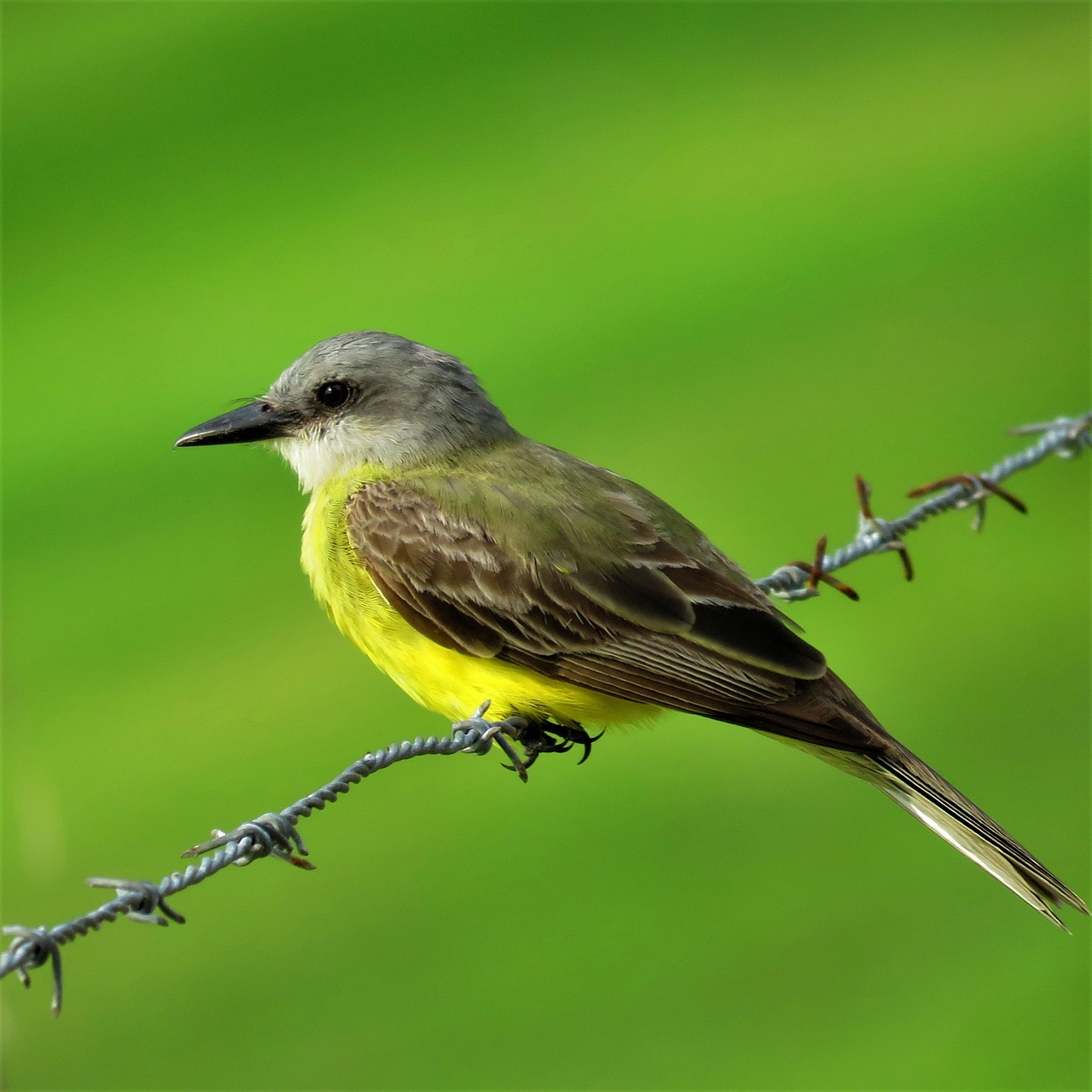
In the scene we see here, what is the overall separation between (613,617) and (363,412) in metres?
1.30

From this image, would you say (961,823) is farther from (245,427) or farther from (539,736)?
(245,427)

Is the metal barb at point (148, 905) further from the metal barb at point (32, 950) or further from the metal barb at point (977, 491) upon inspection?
the metal barb at point (977, 491)

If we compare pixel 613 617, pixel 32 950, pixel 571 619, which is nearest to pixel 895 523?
pixel 613 617

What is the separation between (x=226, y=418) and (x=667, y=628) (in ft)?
5.96

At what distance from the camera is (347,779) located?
3.09 m

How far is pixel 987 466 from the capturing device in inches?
473

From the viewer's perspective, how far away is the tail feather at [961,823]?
3840 millimetres

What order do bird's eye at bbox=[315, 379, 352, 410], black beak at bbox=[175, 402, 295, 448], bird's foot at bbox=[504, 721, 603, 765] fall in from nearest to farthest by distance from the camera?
bird's foot at bbox=[504, 721, 603, 765] → black beak at bbox=[175, 402, 295, 448] → bird's eye at bbox=[315, 379, 352, 410]

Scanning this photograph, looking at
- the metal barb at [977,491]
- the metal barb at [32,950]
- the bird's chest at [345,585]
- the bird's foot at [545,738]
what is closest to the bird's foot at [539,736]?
the bird's foot at [545,738]

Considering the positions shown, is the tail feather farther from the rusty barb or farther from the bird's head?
the bird's head

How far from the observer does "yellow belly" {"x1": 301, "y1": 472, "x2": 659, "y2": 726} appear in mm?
4324

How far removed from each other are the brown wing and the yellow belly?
6 centimetres

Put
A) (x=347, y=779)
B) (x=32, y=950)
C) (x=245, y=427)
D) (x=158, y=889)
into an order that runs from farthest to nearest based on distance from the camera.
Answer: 1. (x=245, y=427)
2. (x=347, y=779)
3. (x=158, y=889)
4. (x=32, y=950)

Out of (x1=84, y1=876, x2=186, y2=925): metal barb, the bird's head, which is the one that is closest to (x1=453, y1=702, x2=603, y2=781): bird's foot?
the bird's head
